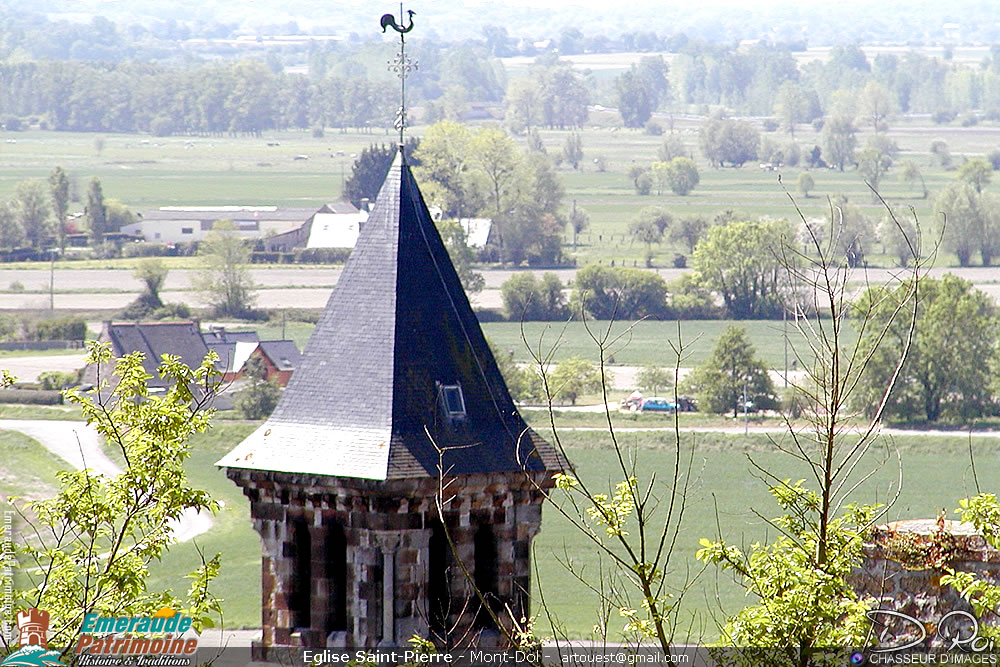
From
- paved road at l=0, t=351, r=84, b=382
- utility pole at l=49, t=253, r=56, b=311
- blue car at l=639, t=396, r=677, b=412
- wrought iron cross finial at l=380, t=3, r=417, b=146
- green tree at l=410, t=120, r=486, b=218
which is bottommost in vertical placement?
utility pole at l=49, t=253, r=56, b=311

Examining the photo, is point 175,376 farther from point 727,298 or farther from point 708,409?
point 727,298

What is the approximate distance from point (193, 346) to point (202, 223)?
75.0 meters

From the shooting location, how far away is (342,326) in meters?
20.5

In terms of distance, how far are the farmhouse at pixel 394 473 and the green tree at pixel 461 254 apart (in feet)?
364

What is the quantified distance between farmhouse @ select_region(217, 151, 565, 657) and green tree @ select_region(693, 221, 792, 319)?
105655 mm

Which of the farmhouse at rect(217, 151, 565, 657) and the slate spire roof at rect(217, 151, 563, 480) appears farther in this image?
the slate spire roof at rect(217, 151, 563, 480)

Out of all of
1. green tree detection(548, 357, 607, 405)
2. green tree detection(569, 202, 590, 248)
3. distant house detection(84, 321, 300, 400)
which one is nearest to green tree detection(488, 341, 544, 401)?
green tree detection(548, 357, 607, 405)

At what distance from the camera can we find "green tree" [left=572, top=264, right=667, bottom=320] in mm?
126312

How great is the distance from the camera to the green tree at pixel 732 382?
9462 centimetres

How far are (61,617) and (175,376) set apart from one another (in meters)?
2.44

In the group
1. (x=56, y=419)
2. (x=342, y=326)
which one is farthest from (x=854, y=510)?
(x=56, y=419)

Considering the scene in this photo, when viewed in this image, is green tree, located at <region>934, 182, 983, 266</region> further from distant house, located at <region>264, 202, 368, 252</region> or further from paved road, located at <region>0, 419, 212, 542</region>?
paved road, located at <region>0, 419, 212, 542</region>

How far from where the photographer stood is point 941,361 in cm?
9562

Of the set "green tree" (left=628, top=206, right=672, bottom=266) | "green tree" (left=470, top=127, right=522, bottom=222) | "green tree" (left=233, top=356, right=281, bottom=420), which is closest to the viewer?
"green tree" (left=233, top=356, right=281, bottom=420)
